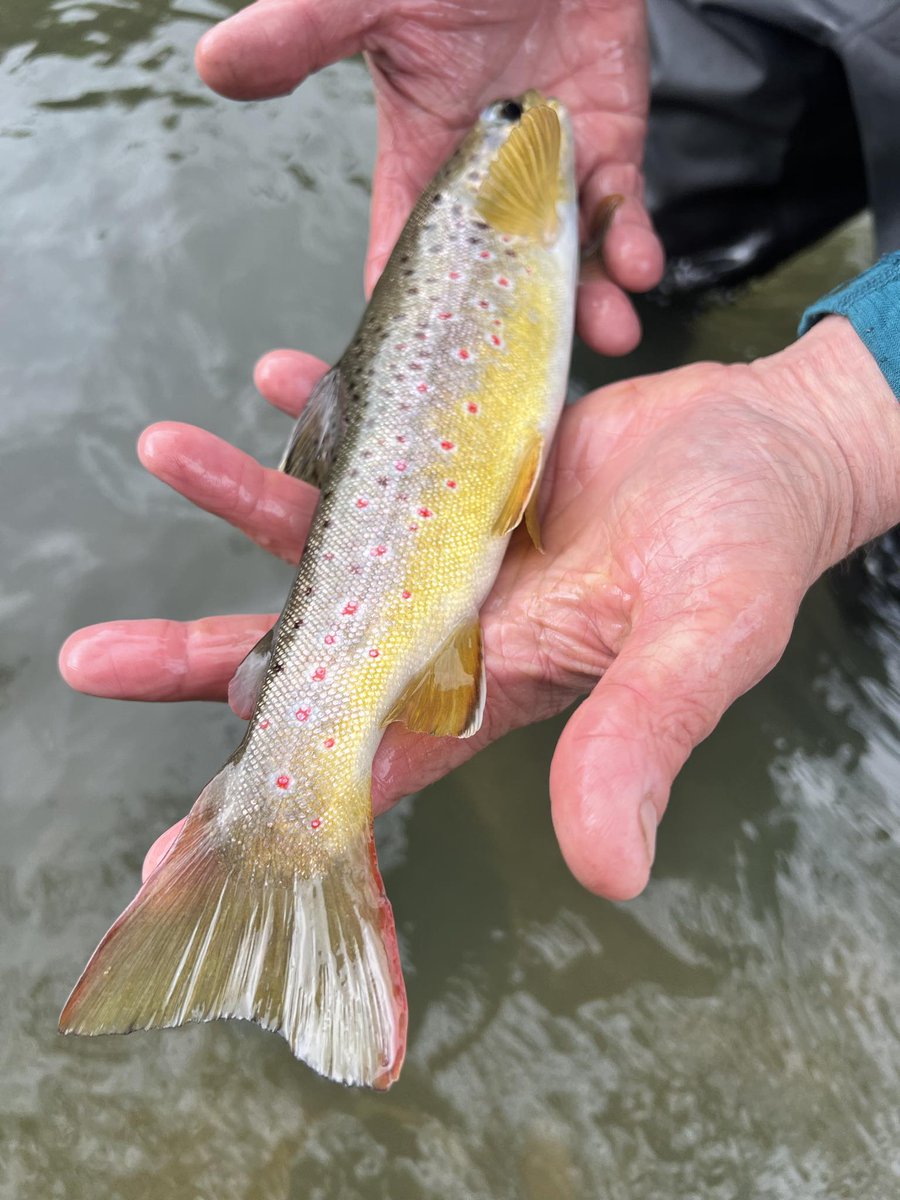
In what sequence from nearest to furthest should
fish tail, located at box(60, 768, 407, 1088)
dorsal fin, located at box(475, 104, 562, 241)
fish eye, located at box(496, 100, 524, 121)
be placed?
fish tail, located at box(60, 768, 407, 1088) < dorsal fin, located at box(475, 104, 562, 241) < fish eye, located at box(496, 100, 524, 121)

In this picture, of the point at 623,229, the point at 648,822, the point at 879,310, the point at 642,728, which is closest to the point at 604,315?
the point at 623,229

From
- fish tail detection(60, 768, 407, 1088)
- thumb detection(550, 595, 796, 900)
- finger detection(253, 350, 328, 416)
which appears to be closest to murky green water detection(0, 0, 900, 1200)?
finger detection(253, 350, 328, 416)

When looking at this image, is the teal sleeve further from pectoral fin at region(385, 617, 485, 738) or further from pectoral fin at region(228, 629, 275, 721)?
pectoral fin at region(228, 629, 275, 721)

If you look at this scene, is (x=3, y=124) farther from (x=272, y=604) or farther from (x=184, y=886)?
(x=184, y=886)

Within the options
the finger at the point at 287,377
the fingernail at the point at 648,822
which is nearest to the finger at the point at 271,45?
the finger at the point at 287,377

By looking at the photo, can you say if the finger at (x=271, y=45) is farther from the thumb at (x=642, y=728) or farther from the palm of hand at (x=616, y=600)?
the thumb at (x=642, y=728)

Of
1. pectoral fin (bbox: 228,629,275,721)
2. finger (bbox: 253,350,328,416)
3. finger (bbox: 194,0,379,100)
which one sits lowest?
pectoral fin (bbox: 228,629,275,721)

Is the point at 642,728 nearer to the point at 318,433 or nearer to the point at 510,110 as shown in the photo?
the point at 318,433
